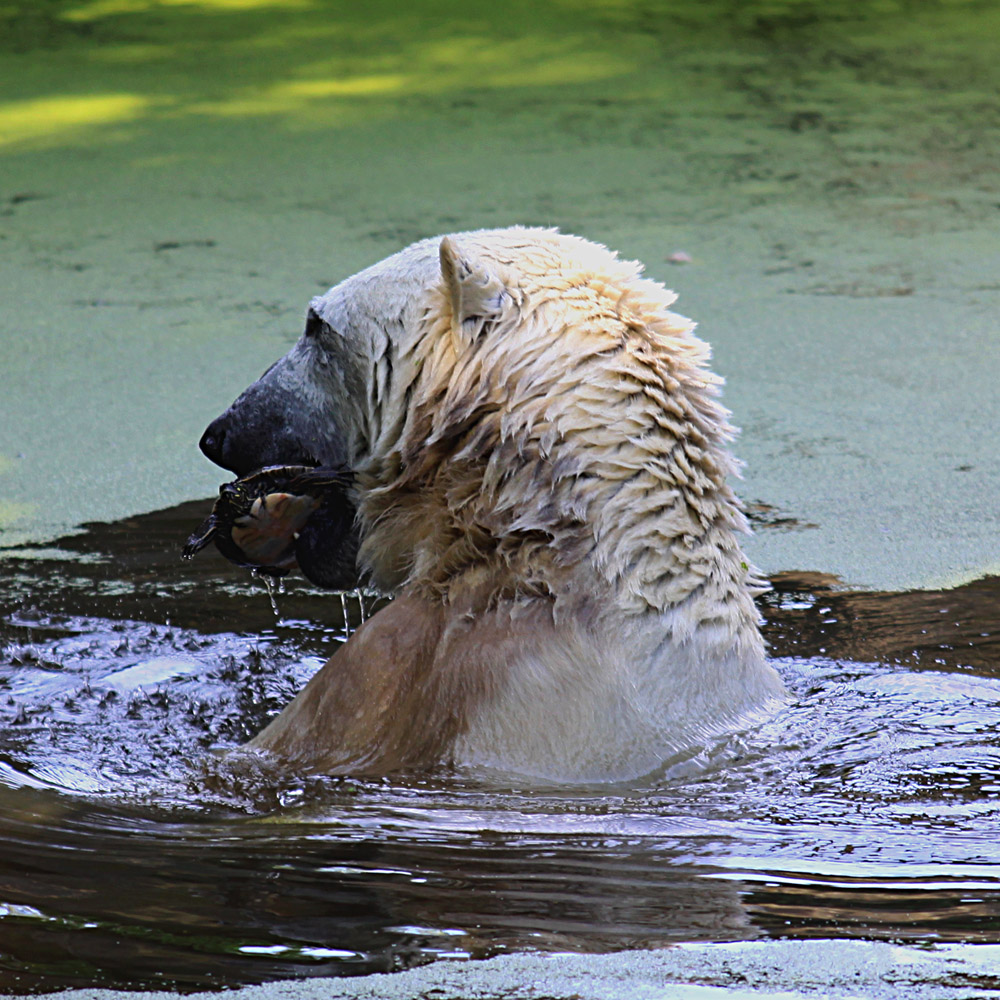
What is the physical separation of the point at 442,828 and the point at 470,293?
1.08 meters

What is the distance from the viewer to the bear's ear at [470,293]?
10.5 ft

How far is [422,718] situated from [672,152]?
607 centimetres

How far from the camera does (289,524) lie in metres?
3.76

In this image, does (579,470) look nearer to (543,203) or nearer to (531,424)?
(531,424)

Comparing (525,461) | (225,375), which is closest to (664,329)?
(525,461)

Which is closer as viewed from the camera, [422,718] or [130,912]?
[130,912]

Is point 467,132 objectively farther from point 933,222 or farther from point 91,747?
point 91,747

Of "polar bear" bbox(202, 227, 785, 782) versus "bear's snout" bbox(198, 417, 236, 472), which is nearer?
"polar bear" bbox(202, 227, 785, 782)

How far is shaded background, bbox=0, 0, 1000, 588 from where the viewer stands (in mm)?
5516

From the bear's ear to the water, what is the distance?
914 millimetres

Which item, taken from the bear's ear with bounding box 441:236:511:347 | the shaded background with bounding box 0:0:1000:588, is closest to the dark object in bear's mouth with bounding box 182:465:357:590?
the bear's ear with bounding box 441:236:511:347

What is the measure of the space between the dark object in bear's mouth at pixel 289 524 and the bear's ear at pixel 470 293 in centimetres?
52

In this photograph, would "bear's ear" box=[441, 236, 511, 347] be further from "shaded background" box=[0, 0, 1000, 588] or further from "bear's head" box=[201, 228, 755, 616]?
"shaded background" box=[0, 0, 1000, 588]

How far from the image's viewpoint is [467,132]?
8844 mm
